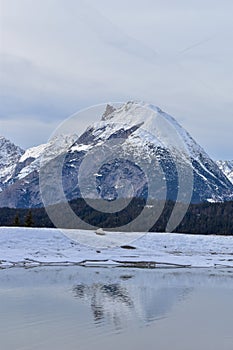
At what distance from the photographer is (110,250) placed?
84688 mm

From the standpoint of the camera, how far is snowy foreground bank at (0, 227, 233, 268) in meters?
73.8

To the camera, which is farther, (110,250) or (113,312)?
(110,250)

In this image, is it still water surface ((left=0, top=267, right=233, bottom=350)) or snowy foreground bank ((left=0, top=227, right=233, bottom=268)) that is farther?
snowy foreground bank ((left=0, top=227, right=233, bottom=268))

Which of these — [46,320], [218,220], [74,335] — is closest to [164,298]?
[46,320]

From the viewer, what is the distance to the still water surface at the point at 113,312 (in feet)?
87.6

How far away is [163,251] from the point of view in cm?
8850

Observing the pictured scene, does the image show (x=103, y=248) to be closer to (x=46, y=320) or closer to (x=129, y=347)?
(x=46, y=320)

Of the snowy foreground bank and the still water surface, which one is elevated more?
the snowy foreground bank

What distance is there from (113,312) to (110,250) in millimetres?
50229

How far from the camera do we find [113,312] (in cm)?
3453

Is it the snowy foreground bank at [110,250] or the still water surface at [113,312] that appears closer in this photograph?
the still water surface at [113,312]

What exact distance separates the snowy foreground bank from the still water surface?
15.7 metres

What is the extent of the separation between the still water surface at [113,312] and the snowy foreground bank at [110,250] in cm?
1570

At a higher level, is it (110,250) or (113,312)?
(110,250)
